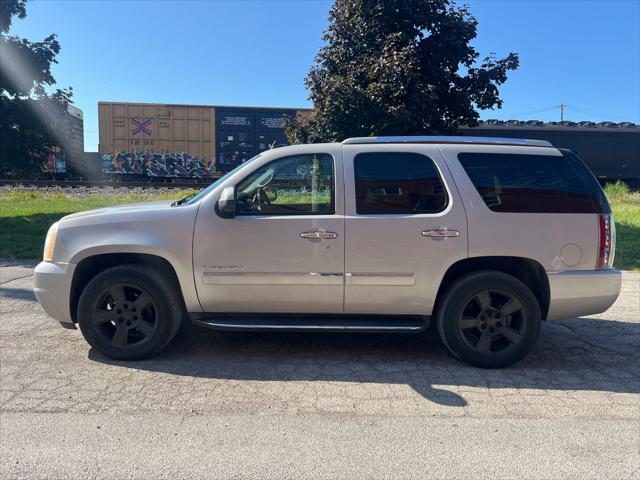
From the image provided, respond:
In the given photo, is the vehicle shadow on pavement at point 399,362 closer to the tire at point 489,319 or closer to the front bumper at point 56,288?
the tire at point 489,319

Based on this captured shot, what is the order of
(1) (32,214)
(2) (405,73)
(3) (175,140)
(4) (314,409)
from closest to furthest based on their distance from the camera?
(4) (314,409)
(2) (405,73)
(1) (32,214)
(3) (175,140)

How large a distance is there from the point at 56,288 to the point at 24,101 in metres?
11.7

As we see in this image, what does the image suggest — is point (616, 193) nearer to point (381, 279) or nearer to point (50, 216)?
point (381, 279)

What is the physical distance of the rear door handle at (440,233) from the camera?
4.00m

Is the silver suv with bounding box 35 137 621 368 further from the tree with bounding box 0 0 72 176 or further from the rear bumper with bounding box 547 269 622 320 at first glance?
the tree with bounding box 0 0 72 176

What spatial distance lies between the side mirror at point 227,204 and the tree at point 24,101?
11.8 m

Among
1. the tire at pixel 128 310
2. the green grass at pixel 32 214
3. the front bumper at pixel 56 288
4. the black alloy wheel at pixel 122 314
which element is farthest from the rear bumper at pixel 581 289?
the green grass at pixel 32 214

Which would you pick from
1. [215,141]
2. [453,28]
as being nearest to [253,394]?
[453,28]

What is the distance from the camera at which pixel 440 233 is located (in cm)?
400

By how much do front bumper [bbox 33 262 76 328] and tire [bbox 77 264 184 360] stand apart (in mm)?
139

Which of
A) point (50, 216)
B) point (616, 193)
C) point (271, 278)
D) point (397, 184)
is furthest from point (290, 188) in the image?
point (616, 193)

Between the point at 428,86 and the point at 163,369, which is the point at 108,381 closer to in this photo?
the point at 163,369

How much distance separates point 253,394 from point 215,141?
24848 mm

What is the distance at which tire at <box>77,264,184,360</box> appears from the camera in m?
4.10
